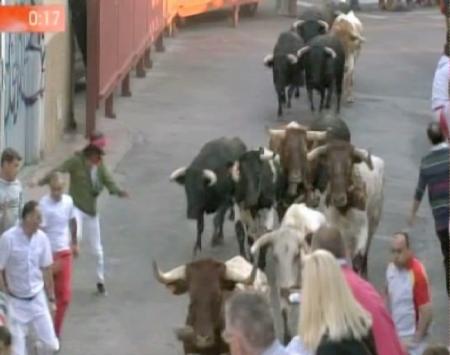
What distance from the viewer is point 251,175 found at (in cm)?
1738

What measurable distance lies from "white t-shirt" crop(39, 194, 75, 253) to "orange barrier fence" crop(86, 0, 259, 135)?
9.73 metres

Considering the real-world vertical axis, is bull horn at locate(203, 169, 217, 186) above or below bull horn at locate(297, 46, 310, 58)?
above

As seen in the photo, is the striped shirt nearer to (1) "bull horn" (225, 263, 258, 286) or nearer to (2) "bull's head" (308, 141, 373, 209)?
(2) "bull's head" (308, 141, 373, 209)

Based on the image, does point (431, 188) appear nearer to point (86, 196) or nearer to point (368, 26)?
point (86, 196)

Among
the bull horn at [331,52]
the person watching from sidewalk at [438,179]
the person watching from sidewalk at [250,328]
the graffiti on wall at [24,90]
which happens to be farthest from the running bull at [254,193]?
the person watching from sidewalk at [250,328]

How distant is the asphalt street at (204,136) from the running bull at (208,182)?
1.88 ft

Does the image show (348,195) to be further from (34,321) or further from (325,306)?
(325,306)

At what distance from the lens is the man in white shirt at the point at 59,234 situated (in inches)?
568

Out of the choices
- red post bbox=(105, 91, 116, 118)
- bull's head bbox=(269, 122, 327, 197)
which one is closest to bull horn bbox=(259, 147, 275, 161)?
bull's head bbox=(269, 122, 327, 197)

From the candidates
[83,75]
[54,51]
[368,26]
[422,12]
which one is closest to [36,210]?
[54,51]

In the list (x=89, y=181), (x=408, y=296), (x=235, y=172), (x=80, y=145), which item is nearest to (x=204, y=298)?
(x=408, y=296)

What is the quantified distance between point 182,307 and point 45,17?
4.31 metres

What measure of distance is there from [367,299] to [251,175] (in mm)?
8192

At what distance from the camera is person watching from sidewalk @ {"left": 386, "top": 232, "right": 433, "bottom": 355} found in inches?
495
